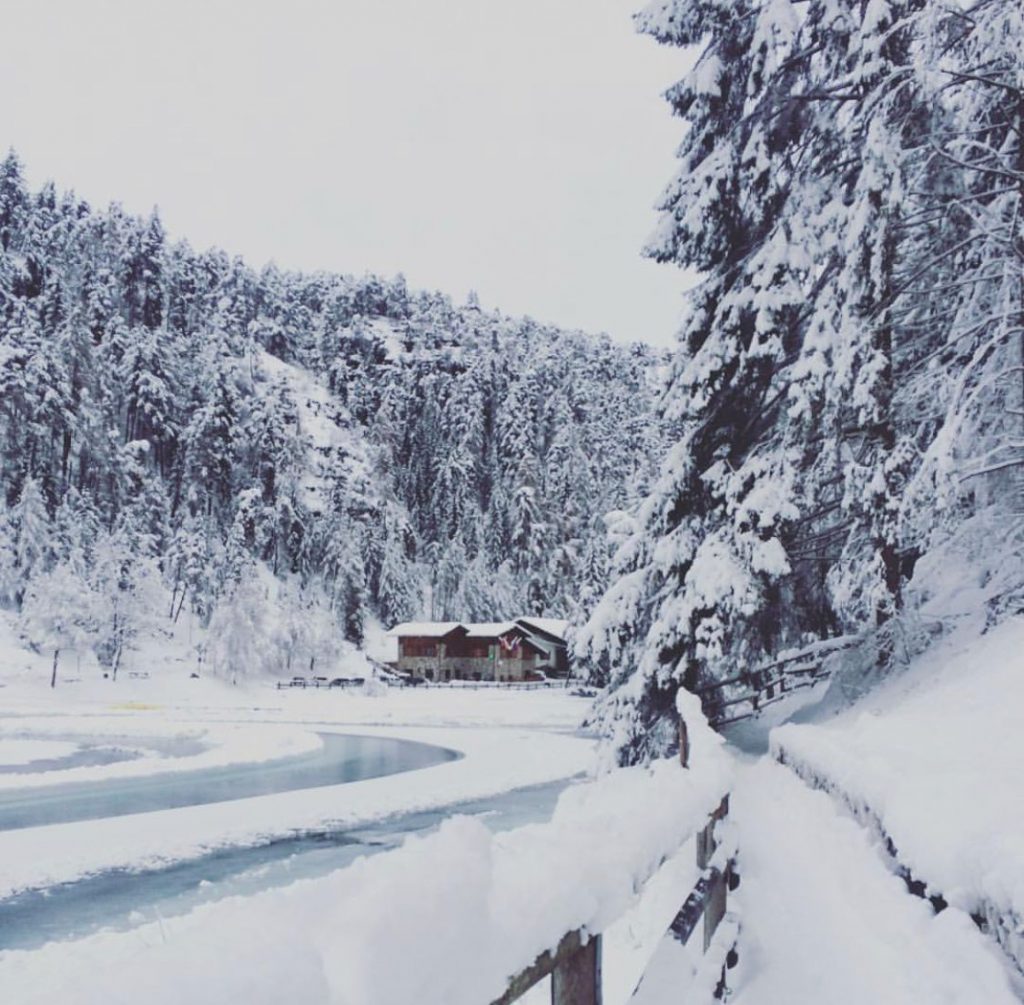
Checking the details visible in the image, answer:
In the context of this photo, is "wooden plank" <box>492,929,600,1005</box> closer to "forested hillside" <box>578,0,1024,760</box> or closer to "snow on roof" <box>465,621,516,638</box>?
→ "forested hillside" <box>578,0,1024,760</box>

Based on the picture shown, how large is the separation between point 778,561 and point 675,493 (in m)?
2.52

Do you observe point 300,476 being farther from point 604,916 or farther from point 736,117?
point 604,916

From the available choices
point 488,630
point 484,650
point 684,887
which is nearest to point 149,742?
point 684,887

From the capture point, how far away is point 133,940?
12039 millimetres

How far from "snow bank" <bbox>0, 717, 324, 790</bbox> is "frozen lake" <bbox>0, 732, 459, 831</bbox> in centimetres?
75

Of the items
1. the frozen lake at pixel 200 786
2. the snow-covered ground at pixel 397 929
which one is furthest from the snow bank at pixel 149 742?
the snow-covered ground at pixel 397 929

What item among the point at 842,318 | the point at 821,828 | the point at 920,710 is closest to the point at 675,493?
the point at 842,318

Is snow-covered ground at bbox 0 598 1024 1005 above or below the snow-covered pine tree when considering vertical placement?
below

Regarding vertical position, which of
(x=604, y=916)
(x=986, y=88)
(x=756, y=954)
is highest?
(x=986, y=88)

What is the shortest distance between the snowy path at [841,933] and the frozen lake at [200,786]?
1964cm

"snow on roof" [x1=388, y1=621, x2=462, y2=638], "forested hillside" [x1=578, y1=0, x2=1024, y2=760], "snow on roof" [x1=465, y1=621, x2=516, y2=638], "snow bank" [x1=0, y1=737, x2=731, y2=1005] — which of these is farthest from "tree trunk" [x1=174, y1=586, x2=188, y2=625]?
"snow bank" [x1=0, y1=737, x2=731, y2=1005]

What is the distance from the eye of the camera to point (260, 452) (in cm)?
10006

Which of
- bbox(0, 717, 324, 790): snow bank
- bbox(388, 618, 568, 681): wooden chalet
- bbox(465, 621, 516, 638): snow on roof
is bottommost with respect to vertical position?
bbox(0, 717, 324, 790): snow bank

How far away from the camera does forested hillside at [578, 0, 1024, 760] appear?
13.8 m
